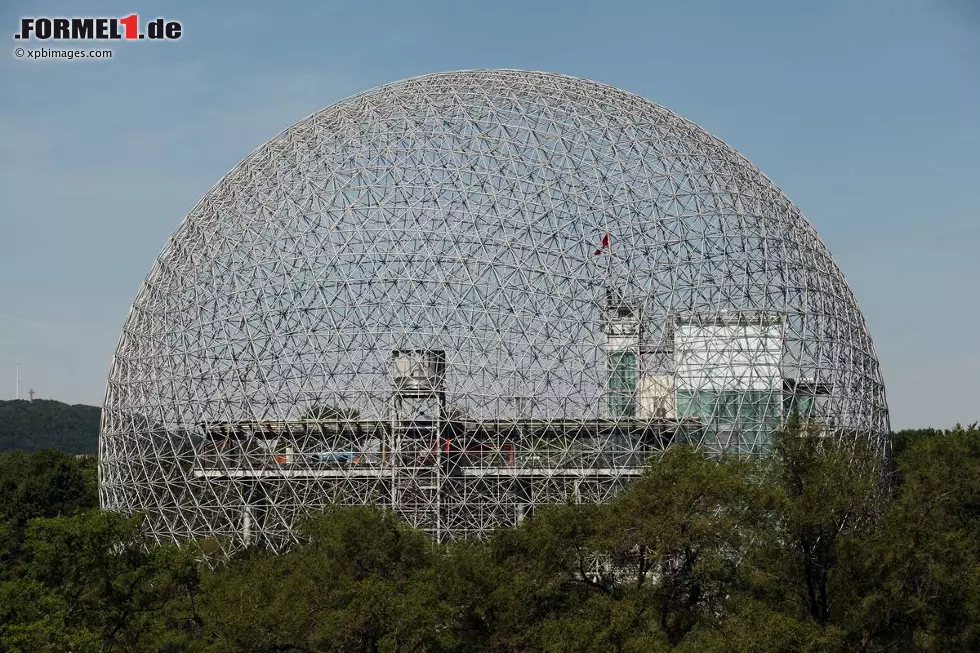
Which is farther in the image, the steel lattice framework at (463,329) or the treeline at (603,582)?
the steel lattice framework at (463,329)

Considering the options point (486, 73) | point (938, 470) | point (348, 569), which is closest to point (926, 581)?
point (938, 470)

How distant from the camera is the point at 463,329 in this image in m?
34.4

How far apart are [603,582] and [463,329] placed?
12017 mm

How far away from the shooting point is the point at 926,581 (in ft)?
71.5

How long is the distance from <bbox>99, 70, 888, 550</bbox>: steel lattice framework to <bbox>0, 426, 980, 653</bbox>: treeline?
850cm

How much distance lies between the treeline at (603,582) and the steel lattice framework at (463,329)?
A: 8501mm

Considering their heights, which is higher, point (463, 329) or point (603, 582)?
point (463, 329)

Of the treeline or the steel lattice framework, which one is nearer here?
the treeline

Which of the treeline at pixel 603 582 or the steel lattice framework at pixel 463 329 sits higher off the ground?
the steel lattice framework at pixel 463 329

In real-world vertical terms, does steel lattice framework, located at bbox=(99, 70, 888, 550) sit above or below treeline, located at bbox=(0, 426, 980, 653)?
above

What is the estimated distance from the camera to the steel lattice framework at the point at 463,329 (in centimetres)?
3419

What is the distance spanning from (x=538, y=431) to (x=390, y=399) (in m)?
4.62

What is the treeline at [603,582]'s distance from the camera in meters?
21.3

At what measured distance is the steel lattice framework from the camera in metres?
34.2
